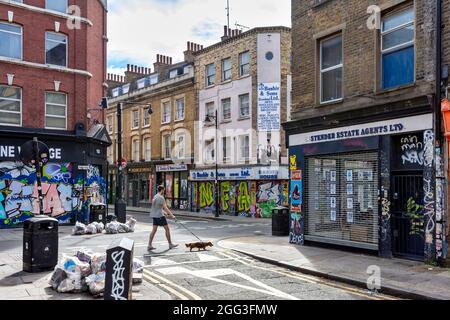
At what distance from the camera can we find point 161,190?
553 inches

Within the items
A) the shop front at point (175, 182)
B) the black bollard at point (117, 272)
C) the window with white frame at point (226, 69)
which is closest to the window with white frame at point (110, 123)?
the shop front at point (175, 182)

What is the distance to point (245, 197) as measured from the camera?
30719 millimetres

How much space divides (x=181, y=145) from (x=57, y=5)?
49.8 ft

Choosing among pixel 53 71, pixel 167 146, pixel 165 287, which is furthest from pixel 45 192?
pixel 167 146

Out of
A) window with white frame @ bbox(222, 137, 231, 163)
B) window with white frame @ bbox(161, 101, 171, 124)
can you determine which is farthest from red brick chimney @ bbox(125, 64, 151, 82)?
window with white frame @ bbox(222, 137, 231, 163)

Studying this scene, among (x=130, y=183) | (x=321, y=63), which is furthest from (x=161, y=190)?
(x=130, y=183)

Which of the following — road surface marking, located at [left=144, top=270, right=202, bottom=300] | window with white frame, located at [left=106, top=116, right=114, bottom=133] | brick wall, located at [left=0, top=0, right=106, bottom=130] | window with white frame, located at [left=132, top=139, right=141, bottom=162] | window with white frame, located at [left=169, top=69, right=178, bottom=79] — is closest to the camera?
road surface marking, located at [left=144, top=270, right=202, bottom=300]

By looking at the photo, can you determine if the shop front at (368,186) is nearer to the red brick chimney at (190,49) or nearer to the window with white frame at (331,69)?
the window with white frame at (331,69)

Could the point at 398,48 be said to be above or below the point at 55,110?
above

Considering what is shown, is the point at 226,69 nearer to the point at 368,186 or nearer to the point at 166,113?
the point at 166,113

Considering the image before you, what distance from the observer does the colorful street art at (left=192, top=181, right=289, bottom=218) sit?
29.1 m

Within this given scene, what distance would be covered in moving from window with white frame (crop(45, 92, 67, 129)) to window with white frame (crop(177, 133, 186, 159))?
1332 cm

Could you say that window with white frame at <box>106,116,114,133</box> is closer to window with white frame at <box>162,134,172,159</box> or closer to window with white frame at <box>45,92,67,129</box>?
window with white frame at <box>162,134,172,159</box>
